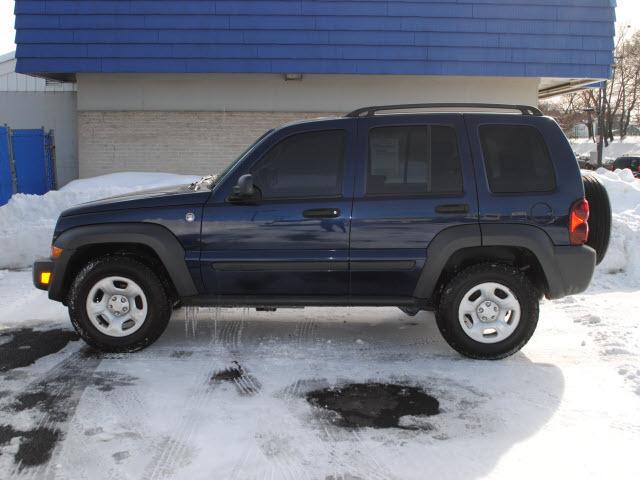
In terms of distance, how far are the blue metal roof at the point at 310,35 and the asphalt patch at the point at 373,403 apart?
1006 cm

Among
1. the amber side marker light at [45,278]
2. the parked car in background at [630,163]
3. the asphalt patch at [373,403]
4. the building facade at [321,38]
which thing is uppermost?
the building facade at [321,38]

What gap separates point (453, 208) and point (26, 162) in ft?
42.6

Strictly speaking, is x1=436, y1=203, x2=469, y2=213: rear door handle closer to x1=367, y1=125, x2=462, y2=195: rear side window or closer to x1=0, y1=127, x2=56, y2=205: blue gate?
x1=367, y1=125, x2=462, y2=195: rear side window

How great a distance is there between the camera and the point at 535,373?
15.3ft

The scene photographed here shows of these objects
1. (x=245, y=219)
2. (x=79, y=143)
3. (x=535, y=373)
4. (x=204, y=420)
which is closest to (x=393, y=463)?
(x=204, y=420)

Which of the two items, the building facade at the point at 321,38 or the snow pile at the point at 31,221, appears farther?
the building facade at the point at 321,38

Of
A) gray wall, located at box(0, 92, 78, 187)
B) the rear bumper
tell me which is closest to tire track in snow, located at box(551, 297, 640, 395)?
the rear bumper

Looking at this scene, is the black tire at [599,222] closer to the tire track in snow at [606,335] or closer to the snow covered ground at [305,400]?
the tire track in snow at [606,335]

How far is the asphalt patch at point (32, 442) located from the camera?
11.0 ft

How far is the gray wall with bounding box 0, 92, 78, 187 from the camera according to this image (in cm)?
1588

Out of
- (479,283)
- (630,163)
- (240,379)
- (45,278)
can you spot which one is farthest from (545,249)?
(630,163)

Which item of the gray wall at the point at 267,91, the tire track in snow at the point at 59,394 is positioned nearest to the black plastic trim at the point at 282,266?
the tire track in snow at the point at 59,394

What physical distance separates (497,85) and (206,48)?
7.02 m

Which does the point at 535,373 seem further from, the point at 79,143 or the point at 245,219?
the point at 79,143
